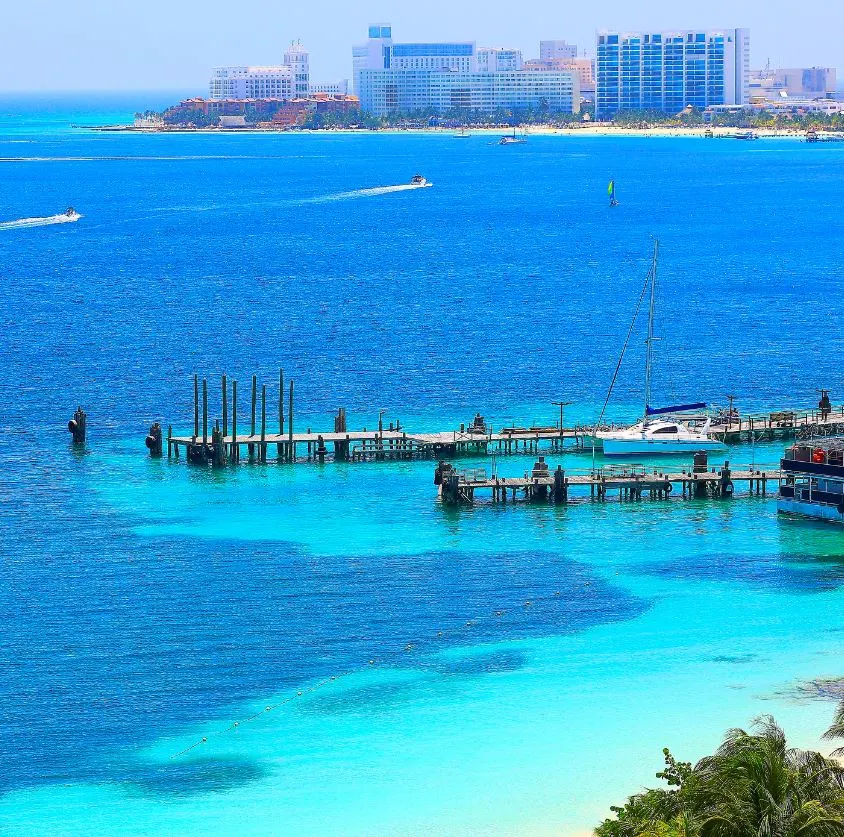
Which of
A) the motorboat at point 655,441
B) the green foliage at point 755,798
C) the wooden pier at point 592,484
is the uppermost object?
the green foliage at point 755,798

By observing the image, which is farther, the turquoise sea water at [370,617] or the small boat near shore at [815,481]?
the small boat near shore at [815,481]

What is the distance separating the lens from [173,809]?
47875 mm

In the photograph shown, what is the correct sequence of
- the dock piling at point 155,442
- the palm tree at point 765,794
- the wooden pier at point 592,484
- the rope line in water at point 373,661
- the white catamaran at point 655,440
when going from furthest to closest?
the dock piling at point 155,442
the white catamaran at point 655,440
the wooden pier at point 592,484
the rope line in water at point 373,661
the palm tree at point 765,794

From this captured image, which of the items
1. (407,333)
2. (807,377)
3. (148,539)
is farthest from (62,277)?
(148,539)

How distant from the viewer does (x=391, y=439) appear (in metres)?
89.6

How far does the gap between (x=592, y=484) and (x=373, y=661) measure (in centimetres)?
2437

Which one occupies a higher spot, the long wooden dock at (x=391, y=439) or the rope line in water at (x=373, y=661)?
the long wooden dock at (x=391, y=439)

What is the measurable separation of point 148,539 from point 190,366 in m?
45.0

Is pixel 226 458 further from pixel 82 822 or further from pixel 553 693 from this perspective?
pixel 82 822

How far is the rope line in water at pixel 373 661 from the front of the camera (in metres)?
52.9

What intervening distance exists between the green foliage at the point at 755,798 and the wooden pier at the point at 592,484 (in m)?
43.0

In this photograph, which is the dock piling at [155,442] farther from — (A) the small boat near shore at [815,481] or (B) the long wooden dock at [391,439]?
(A) the small boat near shore at [815,481]

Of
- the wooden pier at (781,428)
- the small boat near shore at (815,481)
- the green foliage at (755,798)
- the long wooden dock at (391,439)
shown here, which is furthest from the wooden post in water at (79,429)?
the green foliage at (755,798)

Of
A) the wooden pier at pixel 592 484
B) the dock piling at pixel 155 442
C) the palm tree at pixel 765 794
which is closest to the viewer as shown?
the palm tree at pixel 765 794
